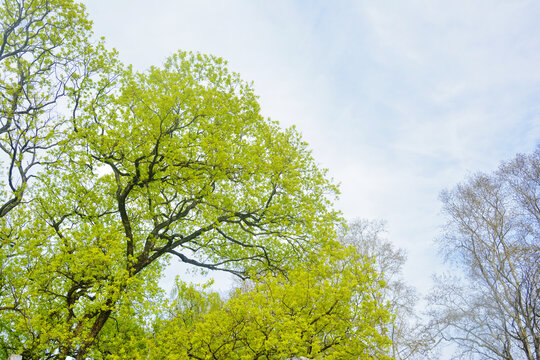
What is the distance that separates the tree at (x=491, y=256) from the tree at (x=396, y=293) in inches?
46.5

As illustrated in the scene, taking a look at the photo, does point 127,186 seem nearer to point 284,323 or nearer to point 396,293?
point 284,323

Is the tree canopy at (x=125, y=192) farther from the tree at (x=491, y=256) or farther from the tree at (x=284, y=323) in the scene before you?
the tree at (x=491, y=256)

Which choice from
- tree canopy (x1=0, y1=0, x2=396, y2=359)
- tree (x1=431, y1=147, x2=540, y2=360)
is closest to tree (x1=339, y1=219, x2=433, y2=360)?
tree (x1=431, y1=147, x2=540, y2=360)

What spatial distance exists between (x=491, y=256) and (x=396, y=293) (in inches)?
190

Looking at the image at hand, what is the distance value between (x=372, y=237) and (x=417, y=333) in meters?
5.42

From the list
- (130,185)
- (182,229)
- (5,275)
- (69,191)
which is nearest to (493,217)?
(182,229)

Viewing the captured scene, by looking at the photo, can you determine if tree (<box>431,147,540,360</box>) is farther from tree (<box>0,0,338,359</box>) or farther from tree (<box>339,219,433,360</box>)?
tree (<box>0,0,338,359</box>)

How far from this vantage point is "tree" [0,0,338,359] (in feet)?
31.7

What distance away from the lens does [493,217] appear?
17.1 m

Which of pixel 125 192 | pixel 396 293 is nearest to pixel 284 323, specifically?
pixel 125 192

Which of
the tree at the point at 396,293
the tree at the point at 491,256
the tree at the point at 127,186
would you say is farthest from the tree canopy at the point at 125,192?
the tree at the point at 491,256

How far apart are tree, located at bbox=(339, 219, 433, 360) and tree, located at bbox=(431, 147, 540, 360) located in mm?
1180

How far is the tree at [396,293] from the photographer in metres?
16.8

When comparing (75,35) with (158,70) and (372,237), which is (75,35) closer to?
(158,70)
